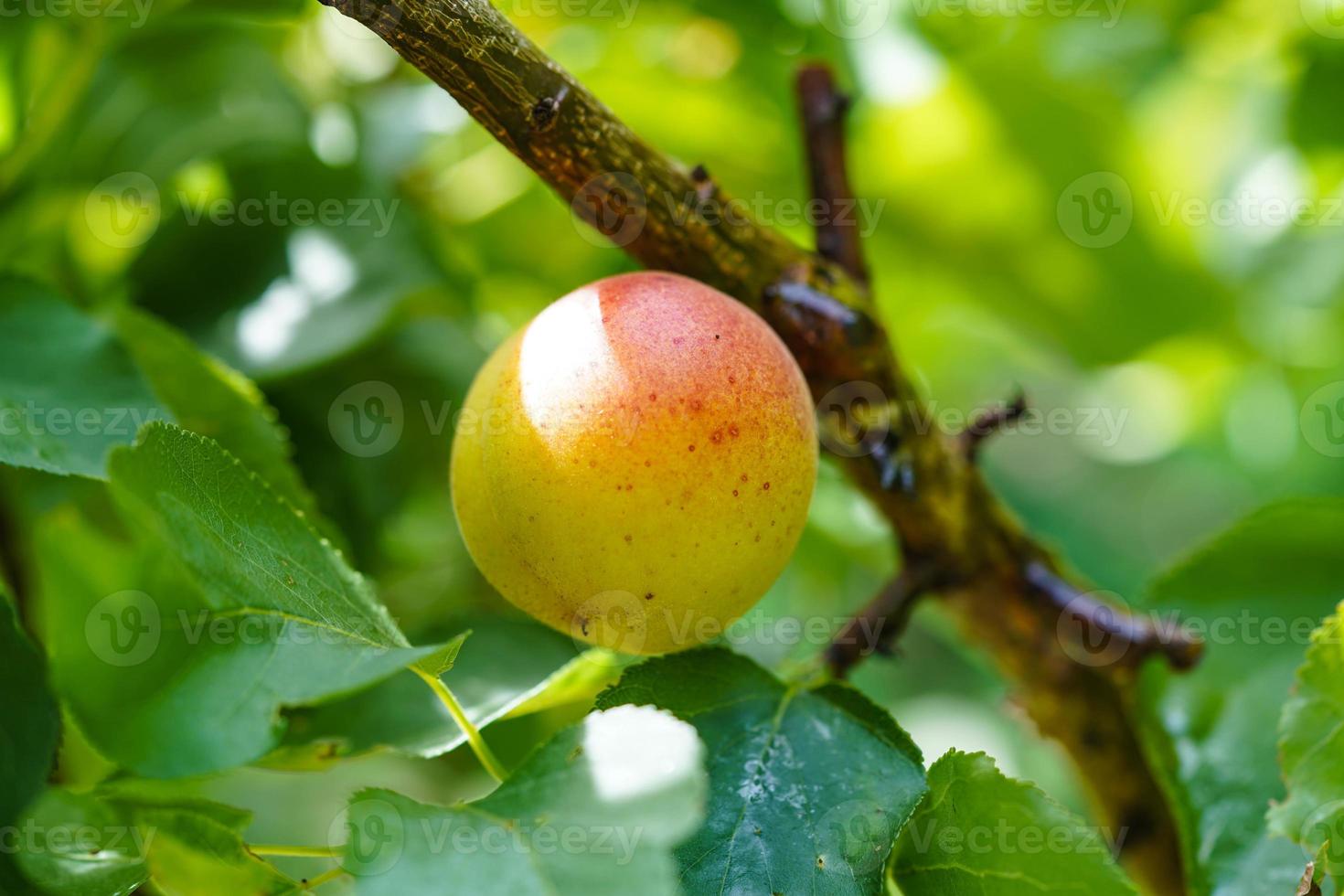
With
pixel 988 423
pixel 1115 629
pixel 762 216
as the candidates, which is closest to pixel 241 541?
pixel 988 423

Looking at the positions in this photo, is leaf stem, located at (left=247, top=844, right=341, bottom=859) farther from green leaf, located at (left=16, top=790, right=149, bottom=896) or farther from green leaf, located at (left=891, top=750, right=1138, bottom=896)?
green leaf, located at (left=891, top=750, right=1138, bottom=896)

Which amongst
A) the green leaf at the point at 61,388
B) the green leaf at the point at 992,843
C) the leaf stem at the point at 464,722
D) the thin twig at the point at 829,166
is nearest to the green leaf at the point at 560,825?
the leaf stem at the point at 464,722

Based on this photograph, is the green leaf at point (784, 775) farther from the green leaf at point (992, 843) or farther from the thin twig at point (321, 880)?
the thin twig at point (321, 880)

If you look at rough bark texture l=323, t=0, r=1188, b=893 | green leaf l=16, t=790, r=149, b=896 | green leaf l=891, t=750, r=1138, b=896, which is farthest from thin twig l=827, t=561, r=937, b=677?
green leaf l=16, t=790, r=149, b=896

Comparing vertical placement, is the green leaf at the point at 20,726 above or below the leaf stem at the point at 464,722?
below

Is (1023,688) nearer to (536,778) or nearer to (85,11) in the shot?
(536,778)

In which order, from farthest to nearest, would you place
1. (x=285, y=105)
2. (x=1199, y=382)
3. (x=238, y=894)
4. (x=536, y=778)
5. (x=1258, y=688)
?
(x=1199, y=382)
(x=285, y=105)
(x=1258, y=688)
(x=238, y=894)
(x=536, y=778)

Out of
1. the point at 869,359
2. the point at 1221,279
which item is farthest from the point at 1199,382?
the point at 869,359
